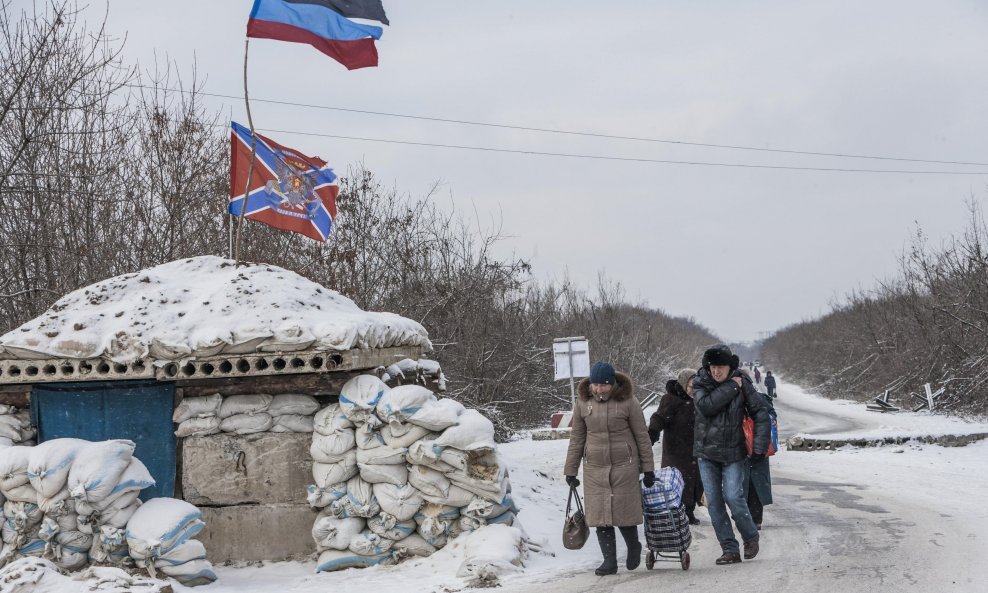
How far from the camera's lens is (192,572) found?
6.73 metres

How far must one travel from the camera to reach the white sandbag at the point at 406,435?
23.9ft

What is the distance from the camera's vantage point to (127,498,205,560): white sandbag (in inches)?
259

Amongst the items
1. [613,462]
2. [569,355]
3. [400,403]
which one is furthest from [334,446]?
[569,355]

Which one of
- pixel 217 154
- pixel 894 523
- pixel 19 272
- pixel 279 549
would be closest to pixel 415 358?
pixel 279 549

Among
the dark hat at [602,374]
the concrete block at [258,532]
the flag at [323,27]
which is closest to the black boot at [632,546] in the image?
the dark hat at [602,374]

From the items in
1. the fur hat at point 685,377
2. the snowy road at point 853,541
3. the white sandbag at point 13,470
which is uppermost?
the fur hat at point 685,377

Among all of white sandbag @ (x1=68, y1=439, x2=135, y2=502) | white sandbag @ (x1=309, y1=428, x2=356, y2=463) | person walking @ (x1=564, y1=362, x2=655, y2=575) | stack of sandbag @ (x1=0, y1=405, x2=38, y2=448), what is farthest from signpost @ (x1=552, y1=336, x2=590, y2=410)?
white sandbag @ (x1=68, y1=439, x2=135, y2=502)

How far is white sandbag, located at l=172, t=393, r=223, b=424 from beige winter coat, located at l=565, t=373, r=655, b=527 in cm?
302

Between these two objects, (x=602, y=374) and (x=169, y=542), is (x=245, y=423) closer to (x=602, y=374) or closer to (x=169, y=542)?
(x=169, y=542)

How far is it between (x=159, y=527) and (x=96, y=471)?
61 centimetres

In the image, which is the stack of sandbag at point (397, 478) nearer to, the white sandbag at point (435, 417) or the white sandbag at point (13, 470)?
the white sandbag at point (435, 417)

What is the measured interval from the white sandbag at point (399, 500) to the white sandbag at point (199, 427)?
149 cm

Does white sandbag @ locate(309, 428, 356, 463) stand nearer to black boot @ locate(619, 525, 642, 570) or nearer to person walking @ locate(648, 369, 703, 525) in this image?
black boot @ locate(619, 525, 642, 570)

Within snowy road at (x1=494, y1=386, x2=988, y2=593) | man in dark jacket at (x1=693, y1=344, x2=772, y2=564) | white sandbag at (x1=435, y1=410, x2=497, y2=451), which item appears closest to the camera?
snowy road at (x1=494, y1=386, x2=988, y2=593)
